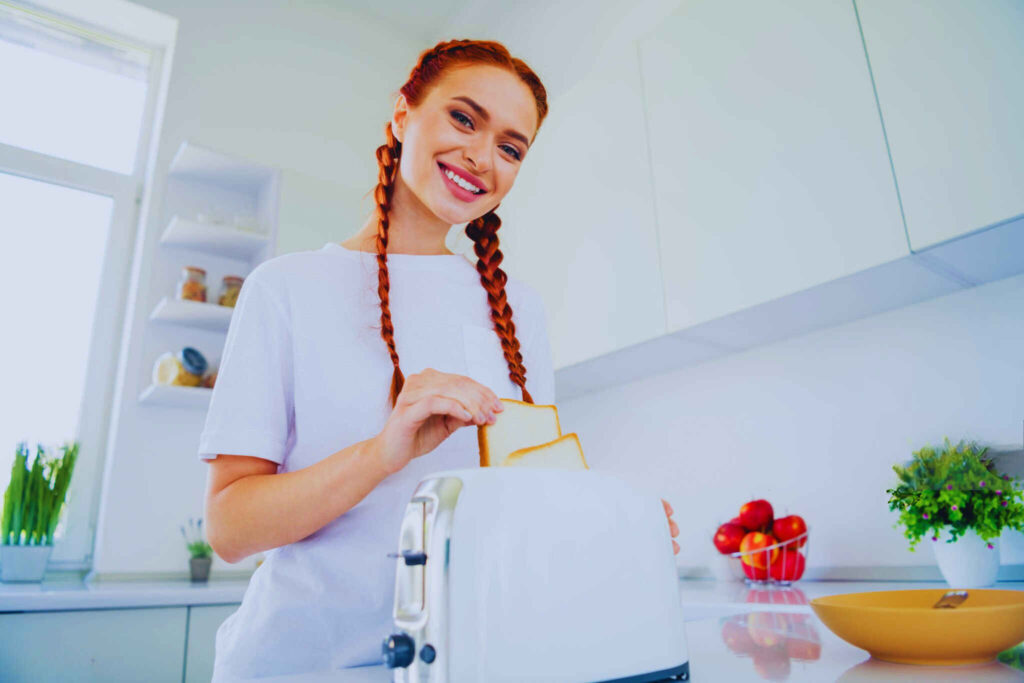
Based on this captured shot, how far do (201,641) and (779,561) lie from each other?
4.51 feet

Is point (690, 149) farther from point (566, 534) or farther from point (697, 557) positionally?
point (566, 534)

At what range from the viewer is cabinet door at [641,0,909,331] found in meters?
1.24

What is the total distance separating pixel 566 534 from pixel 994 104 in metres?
1.08

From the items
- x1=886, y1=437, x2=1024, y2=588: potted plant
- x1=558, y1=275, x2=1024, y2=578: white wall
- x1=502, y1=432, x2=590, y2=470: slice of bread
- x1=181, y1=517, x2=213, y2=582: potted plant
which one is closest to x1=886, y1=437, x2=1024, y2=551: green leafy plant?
x1=886, y1=437, x2=1024, y2=588: potted plant

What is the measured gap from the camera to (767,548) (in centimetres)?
146

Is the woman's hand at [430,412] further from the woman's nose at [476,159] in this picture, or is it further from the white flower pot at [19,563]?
the white flower pot at [19,563]

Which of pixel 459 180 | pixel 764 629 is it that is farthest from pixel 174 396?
pixel 764 629

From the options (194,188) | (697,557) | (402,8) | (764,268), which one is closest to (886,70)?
(764,268)

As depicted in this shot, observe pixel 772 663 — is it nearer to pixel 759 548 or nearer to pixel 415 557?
pixel 415 557

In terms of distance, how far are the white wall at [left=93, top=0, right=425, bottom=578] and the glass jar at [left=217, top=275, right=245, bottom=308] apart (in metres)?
0.20

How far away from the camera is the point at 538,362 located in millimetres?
918

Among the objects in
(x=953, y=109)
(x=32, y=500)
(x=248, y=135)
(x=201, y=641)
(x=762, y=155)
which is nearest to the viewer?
(x=953, y=109)

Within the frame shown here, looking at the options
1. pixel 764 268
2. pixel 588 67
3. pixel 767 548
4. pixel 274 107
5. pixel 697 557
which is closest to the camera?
pixel 764 268

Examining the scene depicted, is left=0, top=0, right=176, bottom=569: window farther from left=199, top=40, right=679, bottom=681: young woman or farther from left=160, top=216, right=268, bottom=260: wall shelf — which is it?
left=199, top=40, right=679, bottom=681: young woman
